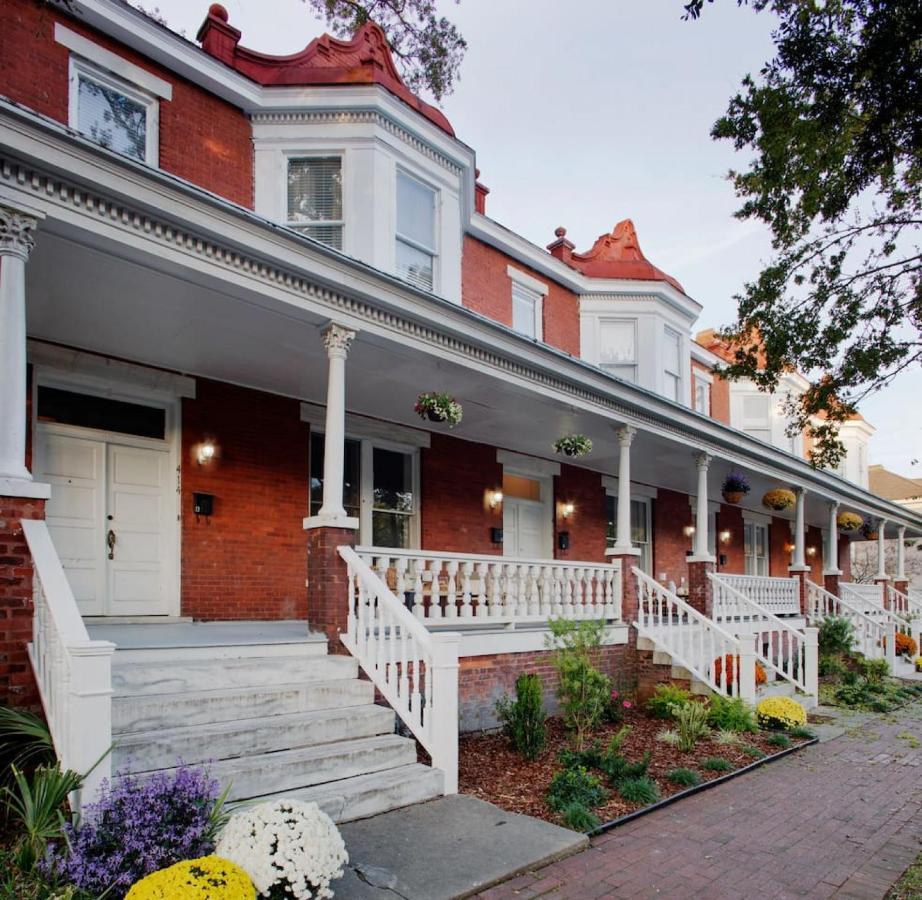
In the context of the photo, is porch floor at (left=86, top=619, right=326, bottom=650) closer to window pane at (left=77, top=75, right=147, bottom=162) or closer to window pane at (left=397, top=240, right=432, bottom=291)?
window pane at (left=397, top=240, right=432, bottom=291)

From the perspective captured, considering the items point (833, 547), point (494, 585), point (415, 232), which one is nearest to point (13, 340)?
point (494, 585)

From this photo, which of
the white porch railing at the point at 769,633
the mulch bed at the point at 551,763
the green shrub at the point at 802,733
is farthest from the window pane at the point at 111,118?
the green shrub at the point at 802,733

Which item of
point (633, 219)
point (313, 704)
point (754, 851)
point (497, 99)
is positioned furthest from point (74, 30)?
point (633, 219)

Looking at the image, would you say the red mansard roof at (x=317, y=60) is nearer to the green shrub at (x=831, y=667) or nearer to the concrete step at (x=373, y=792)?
the concrete step at (x=373, y=792)

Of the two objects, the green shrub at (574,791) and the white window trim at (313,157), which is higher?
the white window trim at (313,157)

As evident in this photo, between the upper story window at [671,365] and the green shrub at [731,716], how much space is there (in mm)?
8139

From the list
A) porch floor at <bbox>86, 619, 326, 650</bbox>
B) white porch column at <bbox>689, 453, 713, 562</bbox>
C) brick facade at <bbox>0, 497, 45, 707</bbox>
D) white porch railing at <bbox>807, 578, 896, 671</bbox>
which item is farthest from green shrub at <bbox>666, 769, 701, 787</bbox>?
white porch railing at <bbox>807, 578, 896, 671</bbox>

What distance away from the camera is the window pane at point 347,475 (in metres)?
10.6

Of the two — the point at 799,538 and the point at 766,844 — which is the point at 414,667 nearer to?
the point at 766,844

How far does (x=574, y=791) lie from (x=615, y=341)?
11.6 m

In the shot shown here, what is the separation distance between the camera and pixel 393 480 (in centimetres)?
1173

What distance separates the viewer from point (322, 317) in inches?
281

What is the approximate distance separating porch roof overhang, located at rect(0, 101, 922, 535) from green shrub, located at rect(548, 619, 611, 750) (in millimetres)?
3090

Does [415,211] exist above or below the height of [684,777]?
above
